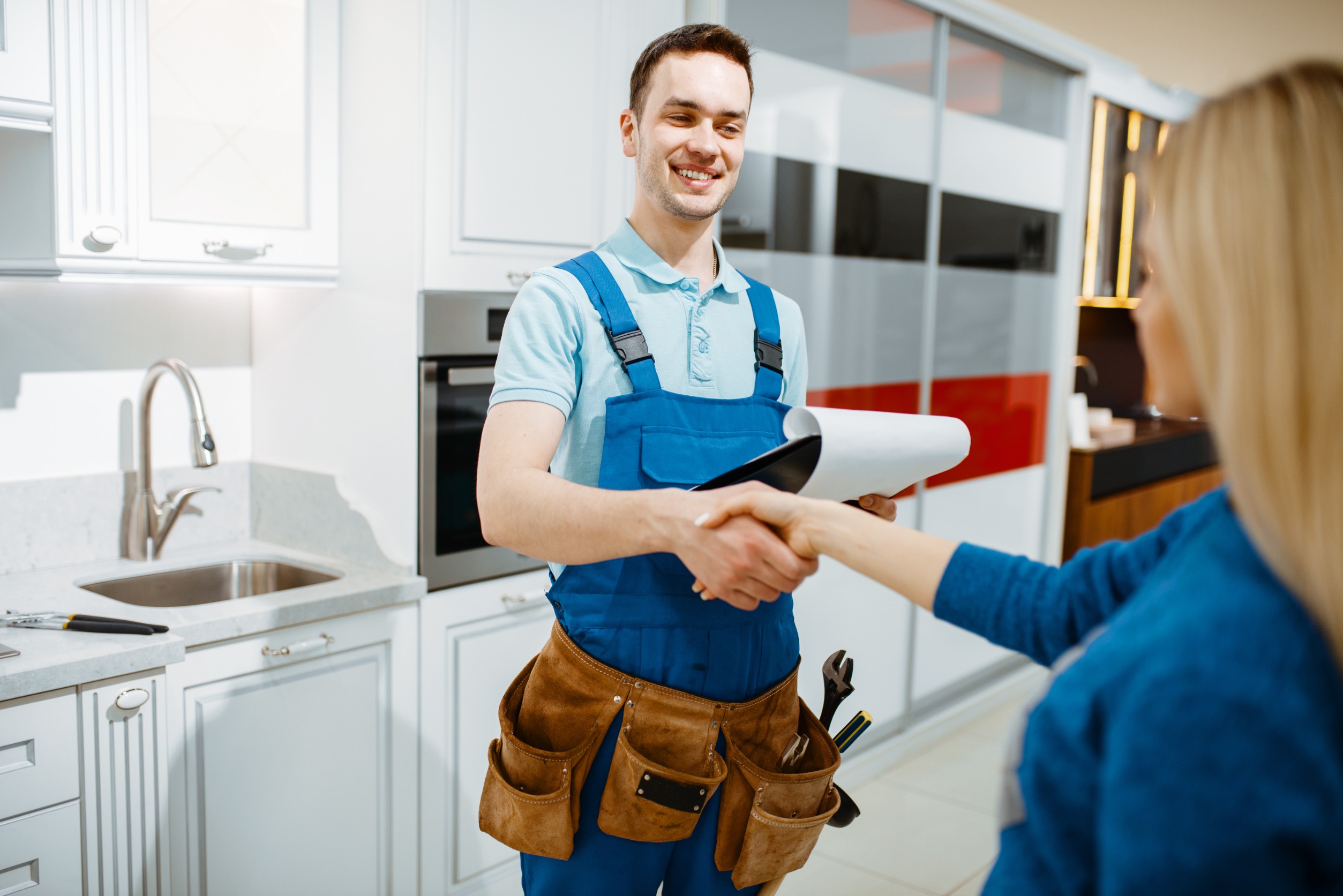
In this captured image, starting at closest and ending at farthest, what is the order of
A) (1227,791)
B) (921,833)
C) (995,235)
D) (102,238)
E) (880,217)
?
(1227,791)
(102,238)
(921,833)
(880,217)
(995,235)

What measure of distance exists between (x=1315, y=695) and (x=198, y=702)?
1.78m

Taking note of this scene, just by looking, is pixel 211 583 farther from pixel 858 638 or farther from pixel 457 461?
pixel 858 638

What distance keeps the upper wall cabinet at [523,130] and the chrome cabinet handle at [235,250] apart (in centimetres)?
32

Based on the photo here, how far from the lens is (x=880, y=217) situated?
126 inches

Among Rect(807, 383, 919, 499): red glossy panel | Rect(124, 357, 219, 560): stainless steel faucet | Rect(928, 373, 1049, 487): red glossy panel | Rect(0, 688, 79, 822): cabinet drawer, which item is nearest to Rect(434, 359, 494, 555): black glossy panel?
Rect(124, 357, 219, 560): stainless steel faucet

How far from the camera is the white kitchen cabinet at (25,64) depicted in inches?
67.0

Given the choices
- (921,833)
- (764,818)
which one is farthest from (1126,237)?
(764,818)

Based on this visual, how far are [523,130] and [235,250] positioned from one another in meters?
0.65

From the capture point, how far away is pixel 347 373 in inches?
89.4

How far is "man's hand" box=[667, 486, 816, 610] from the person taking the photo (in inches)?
46.4

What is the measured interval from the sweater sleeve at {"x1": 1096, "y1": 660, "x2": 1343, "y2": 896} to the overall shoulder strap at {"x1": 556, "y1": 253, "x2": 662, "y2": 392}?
0.86m

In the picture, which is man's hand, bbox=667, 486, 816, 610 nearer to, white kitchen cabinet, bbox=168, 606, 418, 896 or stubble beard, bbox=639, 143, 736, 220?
stubble beard, bbox=639, 143, 736, 220

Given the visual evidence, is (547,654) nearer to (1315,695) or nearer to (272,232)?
(1315,695)

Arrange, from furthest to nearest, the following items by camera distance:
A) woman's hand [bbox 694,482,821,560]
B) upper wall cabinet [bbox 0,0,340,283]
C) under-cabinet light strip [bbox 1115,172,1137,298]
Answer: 1. under-cabinet light strip [bbox 1115,172,1137,298]
2. upper wall cabinet [bbox 0,0,340,283]
3. woman's hand [bbox 694,482,821,560]
